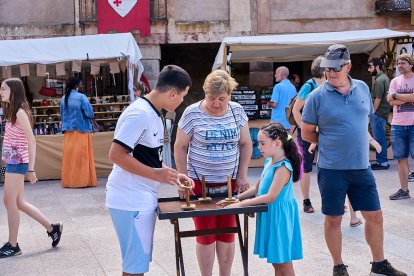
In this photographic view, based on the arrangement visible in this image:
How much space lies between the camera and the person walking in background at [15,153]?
6.08m

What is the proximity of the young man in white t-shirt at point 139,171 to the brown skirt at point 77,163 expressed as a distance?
23.9ft

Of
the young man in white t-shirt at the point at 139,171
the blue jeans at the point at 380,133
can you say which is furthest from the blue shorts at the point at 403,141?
the young man in white t-shirt at the point at 139,171

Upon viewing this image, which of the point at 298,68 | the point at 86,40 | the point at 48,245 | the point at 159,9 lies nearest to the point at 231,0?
the point at 159,9

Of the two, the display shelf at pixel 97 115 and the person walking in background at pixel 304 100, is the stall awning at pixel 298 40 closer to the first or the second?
the display shelf at pixel 97 115

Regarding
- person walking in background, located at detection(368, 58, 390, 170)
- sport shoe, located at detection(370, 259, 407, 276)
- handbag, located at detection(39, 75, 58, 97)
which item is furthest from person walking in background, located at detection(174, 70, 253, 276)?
handbag, located at detection(39, 75, 58, 97)

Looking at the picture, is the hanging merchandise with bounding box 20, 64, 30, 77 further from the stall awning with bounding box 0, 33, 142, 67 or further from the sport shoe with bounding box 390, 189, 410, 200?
the sport shoe with bounding box 390, 189, 410, 200

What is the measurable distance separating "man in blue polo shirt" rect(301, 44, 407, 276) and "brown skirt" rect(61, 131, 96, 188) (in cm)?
669

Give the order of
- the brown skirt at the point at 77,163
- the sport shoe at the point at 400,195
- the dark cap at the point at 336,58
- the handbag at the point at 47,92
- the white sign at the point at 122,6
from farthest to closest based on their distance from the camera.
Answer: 1. the white sign at the point at 122,6
2. the handbag at the point at 47,92
3. the brown skirt at the point at 77,163
4. the sport shoe at the point at 400,195
5. the dark cap at the point at 336,58

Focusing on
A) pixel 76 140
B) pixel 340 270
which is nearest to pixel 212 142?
pixel 340 270

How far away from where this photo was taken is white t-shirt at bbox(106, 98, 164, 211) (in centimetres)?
362

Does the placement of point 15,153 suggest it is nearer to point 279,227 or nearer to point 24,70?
point 279,227

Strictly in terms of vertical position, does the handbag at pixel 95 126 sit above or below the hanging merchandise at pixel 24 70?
below

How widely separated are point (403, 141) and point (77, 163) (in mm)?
5642

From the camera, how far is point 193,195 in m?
4.35
